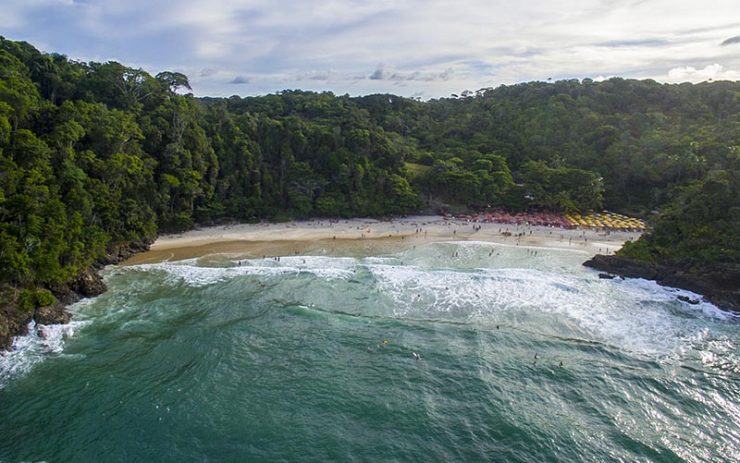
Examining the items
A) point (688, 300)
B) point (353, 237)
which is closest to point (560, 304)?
point (688, 300)

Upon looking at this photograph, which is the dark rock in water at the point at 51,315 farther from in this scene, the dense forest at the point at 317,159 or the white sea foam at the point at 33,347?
the dense forest at the point at 317,159

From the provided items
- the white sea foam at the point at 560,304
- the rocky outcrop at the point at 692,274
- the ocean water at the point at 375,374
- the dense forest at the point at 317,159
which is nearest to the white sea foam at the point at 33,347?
the ocean water at the point at 375,374

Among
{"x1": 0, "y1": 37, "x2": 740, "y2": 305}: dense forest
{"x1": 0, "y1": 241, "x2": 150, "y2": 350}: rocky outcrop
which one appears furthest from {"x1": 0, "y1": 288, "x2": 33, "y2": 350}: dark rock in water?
{"x1": 0, "y1": 37, "x2": 740, "y2": 305}: dense forest

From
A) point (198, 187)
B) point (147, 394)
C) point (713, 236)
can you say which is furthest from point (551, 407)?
point (198, 187)

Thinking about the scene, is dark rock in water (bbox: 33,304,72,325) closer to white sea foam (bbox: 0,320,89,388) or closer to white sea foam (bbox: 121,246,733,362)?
white sea foam (bbox: 0,320,89,388)

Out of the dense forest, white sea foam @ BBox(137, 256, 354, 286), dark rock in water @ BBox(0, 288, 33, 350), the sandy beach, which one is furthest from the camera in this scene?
the sandy beach

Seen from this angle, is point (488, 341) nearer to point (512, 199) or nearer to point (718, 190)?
point (718, 190)
